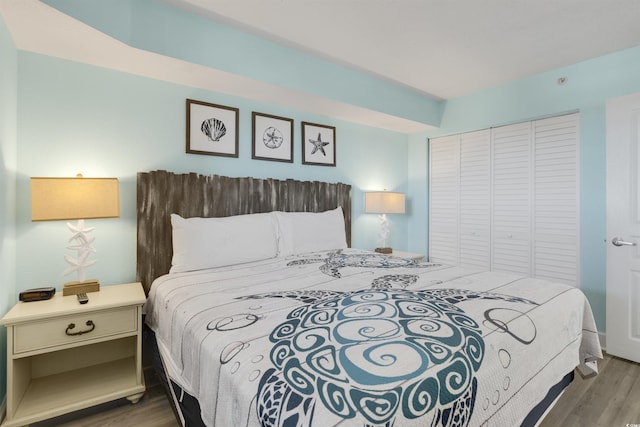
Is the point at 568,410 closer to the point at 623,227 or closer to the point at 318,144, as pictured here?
the point at 623,227

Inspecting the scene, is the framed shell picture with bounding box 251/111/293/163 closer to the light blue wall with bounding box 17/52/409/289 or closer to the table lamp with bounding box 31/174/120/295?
the light blue wall with bounding box 17/52/409/289

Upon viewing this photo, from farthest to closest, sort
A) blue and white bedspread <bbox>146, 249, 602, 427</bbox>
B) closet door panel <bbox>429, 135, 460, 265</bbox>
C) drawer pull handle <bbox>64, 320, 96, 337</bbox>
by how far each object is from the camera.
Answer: closet door panel <bbox>429, 135, 460, 265</bbox> → drawer pull handle <bbox>64, 320, 96, 337</bbox> → blue and white bedspread <bbox>146, 249, 602, 427</bbox>

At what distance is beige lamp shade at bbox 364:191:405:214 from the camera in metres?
3.50

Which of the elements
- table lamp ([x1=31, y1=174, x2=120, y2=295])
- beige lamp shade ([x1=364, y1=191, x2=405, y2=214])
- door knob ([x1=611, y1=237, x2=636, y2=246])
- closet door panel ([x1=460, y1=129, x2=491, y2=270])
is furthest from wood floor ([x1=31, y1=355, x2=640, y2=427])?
beige lamp shade ([x1=364, y1=191, x2=405, y2=214])

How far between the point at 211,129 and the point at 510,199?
302 cm

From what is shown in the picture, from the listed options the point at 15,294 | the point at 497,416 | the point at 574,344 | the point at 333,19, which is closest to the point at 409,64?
the point at 333,19

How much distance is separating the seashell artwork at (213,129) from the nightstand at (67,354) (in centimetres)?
127

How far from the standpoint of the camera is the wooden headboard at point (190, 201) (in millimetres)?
2236

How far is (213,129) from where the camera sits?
8.53 feet

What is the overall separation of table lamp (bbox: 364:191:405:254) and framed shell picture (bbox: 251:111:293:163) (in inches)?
41.5

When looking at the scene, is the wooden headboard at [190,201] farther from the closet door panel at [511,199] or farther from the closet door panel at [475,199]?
the closet door panel at [511,199]

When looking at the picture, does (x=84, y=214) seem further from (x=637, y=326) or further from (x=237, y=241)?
(x=637, y=326)

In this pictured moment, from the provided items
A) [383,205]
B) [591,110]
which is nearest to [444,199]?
[383,205]

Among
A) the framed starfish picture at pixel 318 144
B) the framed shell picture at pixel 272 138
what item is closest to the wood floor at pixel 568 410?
the framed shell picture at pixel 272 138
